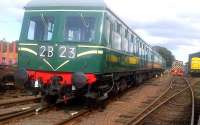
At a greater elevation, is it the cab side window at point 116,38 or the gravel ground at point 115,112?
the cab side window at point 116,38

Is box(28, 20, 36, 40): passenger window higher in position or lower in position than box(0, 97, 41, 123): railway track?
higher

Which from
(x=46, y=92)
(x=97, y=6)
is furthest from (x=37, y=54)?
(x=97, y=6)

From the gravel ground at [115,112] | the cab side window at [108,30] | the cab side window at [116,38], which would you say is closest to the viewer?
the gravel ground at [115,112]

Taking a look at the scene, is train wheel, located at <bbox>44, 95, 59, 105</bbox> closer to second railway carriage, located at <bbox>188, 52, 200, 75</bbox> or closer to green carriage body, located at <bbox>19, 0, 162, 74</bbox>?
green carriage body, located at <bbox>19, 0, 162, 74</bbox>

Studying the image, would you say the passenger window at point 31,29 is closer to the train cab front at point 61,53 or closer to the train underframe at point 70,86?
the train cab front at point 61,53

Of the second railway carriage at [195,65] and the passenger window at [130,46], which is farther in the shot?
the second railway carriage at [195,65]

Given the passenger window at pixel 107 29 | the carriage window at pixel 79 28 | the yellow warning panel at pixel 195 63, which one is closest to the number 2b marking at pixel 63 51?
the carriage window at pixel 79 28

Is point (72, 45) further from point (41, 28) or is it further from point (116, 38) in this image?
point (116, 38)

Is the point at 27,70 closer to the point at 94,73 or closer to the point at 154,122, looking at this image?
the point at 94,73

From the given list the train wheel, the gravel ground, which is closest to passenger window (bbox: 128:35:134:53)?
the gravel ground

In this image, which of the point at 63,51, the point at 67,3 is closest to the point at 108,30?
the point at 67,3

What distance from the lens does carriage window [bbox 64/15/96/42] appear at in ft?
41.2

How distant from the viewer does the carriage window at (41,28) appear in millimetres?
12930

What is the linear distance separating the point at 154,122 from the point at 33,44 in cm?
415
